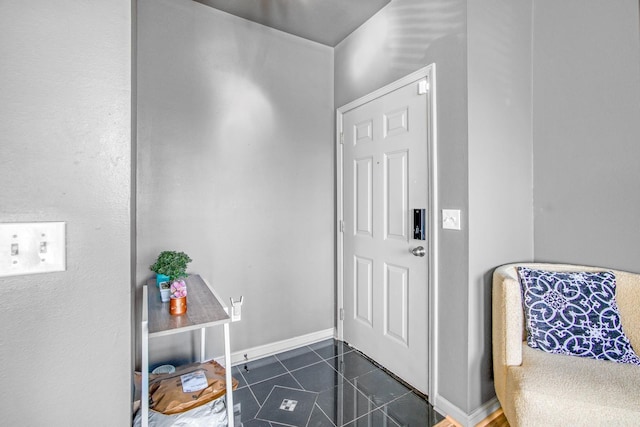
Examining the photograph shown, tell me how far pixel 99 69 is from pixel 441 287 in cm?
186

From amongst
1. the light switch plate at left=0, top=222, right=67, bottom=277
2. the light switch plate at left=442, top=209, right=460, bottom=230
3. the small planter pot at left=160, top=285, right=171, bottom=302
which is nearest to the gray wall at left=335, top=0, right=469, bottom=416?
the light switch plate at left=442, top=209, right=460, bottom=230

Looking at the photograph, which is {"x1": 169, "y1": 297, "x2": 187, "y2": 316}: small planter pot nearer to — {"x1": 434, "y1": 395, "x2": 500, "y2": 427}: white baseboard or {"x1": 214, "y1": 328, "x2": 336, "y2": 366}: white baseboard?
{"x1": 214, "y1": 328, "x2": 336, "y2": 366}: white baseboard

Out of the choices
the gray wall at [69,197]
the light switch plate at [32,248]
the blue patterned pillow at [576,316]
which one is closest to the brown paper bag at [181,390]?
the gray wall at [69,197]

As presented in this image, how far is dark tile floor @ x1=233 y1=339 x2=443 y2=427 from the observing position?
1.73 m

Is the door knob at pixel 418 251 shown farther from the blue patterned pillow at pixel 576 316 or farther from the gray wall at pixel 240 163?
the gray wall at pixel 240 163

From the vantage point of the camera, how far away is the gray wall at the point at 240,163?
6.78 feet

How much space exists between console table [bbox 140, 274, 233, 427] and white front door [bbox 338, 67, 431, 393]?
1223 millimetres

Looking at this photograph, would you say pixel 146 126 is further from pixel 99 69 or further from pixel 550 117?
A: pixel 550 117

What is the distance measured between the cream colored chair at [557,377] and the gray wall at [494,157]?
0.10 m

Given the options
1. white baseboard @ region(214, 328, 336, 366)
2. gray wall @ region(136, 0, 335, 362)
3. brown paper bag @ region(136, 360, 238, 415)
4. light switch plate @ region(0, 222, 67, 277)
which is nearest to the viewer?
light switch plate @ region(0, 222, 67, 277)

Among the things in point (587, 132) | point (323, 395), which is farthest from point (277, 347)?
point (587, 132)

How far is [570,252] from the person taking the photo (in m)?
1.85

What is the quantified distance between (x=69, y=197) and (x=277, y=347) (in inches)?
82.8

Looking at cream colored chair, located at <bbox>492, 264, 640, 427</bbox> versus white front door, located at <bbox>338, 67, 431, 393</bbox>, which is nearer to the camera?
cream colored chair, located at <bbox>492, 264, 640, 427</bbox>
